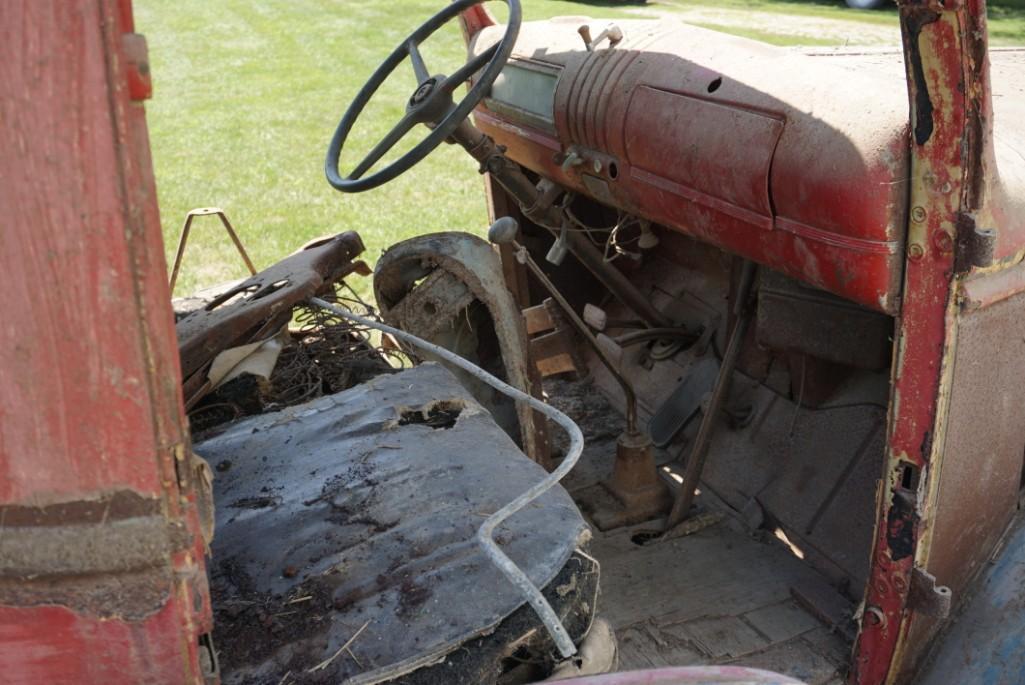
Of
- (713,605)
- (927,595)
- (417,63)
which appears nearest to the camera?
(927,595)

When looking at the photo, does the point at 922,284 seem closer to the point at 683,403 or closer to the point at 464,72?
the point at 464,72

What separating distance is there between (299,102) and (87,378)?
32.9 ft

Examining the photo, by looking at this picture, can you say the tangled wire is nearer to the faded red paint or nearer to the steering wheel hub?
the steering wheel hub

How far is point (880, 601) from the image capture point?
203cm

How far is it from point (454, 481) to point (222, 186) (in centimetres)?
662

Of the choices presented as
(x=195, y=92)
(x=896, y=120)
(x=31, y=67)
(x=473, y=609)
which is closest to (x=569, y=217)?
(x=896, y=120)

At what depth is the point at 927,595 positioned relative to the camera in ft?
6.40

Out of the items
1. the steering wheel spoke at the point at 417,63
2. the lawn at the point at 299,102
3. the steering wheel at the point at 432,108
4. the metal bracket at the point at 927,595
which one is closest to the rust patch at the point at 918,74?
the metal bracket at the point at 927,595

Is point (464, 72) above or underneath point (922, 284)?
above

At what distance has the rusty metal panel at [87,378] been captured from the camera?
932 millimetres

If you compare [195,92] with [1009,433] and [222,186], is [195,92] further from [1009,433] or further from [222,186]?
[1009,433]

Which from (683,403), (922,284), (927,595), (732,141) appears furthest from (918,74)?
(683,403)

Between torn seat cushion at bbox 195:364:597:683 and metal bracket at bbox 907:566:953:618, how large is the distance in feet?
2.28

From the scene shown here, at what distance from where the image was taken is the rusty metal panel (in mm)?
932
